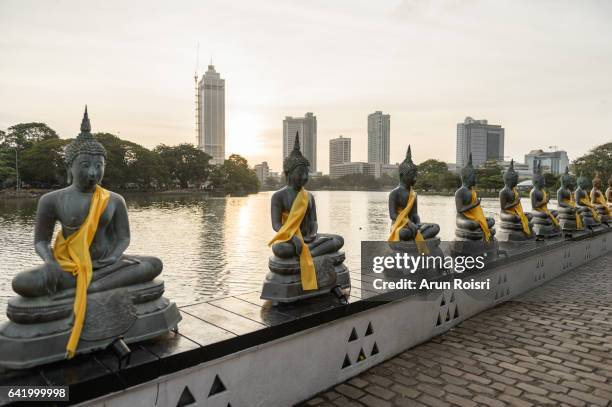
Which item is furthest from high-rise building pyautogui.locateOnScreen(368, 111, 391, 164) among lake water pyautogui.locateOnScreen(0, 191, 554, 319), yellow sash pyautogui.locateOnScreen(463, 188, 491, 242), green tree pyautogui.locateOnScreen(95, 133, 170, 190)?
yellow sash pyautogui.locateOnScreen(463, 188, 491, 242)

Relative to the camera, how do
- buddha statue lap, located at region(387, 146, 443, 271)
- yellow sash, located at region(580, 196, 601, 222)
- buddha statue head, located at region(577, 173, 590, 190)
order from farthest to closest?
buddha statue head, located at region(577, 173, 590, 190) < yellow sash, located at region(580, 196, 601, 222) < buddha statue lap, located at region(387, 146, 443, 271)

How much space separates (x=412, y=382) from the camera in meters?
4.45

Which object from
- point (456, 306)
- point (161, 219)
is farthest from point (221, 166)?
point (456, 306)

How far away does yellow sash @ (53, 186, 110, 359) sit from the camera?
9.46 feet

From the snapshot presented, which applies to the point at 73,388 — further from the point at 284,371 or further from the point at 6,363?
the point at 284,371

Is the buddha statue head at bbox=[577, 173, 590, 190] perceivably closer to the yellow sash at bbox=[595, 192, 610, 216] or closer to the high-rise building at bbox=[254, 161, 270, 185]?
the yellow sash at bbox=[595, 192, 610, 216]

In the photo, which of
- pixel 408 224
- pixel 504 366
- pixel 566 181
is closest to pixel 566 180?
pixel 566 181

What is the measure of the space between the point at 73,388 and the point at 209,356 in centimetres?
99

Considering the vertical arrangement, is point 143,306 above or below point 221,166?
below

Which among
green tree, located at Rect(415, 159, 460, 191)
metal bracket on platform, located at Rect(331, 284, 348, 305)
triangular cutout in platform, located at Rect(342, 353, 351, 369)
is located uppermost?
green tree, located at Rect(415, 159, 460, 191)

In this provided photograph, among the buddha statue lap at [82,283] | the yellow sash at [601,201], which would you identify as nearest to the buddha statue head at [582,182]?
the yellow sash at [601,201]

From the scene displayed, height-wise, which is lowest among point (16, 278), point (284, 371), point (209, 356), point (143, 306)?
point (284, 371)

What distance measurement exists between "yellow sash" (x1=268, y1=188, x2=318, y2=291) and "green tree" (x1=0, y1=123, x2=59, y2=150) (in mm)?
53876

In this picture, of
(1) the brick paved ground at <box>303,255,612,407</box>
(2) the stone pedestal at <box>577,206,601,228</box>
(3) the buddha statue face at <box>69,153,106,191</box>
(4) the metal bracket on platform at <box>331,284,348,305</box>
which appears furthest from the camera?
(2) the stone pedestal at <box>577,206,601,228</box>
